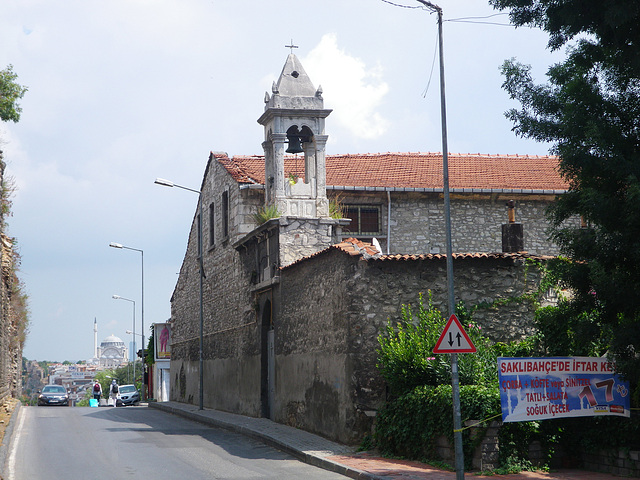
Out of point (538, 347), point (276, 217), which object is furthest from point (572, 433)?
point (276, 217)

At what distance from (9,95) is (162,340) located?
101 feet

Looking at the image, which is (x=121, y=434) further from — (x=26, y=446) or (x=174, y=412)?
(x=174, y=412)

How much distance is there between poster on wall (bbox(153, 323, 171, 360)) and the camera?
46.4 m

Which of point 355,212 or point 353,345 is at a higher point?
point 355,212

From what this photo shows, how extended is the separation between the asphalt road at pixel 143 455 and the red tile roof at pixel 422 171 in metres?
9.35

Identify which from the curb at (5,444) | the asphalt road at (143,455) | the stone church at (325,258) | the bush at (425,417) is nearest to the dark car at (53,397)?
the stone church at (325,258)

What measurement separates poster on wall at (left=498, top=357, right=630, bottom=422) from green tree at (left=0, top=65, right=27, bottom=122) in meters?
11.7

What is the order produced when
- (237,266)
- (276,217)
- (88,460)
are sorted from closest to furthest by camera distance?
(88,460) → (276,217) → (237,266)

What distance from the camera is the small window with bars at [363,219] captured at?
2689 centimetres

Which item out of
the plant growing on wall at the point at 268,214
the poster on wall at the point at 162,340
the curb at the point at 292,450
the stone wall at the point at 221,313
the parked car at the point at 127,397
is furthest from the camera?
the parked car at the point at 127,397

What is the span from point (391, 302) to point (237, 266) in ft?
37.2

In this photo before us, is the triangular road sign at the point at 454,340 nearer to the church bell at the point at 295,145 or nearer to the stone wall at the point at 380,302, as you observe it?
the stone wall at the point at 380,302

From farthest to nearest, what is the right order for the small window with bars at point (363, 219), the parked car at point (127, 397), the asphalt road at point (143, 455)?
the parked car at point (127, 397) → the small window with bars at point (363, 219) → the asphalt road at point (143, 455)

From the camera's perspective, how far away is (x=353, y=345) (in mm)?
15828
